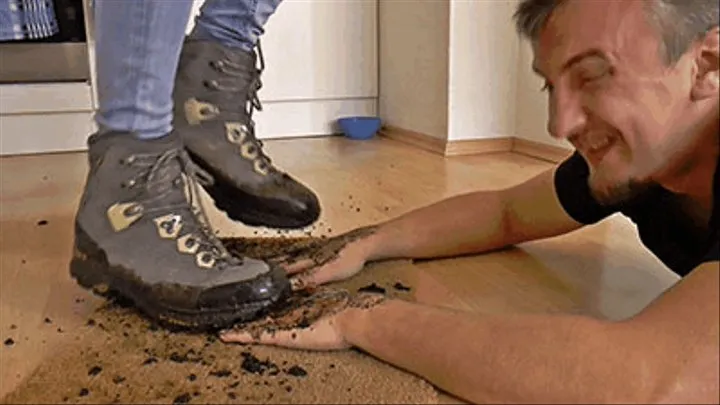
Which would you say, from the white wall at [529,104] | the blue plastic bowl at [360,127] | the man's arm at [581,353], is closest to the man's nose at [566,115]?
the man's arm at [581,353]

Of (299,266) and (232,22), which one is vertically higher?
(232,22)

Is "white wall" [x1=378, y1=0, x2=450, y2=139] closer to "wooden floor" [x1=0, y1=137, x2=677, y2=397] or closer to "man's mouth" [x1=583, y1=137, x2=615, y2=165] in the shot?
"wooden floor" [x1=0, y1=137, x2=677, y2=397]

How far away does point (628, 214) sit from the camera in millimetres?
895

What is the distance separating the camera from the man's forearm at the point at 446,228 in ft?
3.53

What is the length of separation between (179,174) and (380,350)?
12.4 inches

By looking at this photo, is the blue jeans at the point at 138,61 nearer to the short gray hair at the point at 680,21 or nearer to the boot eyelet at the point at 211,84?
the boot eyelet at the point at 211,84

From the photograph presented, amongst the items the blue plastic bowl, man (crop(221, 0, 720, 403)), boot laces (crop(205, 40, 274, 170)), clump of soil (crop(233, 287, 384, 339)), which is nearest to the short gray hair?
man (crop(221, 0, 720, 403))

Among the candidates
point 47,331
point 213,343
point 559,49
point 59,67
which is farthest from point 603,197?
point 59,67

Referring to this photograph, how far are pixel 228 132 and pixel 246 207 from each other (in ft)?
0.35

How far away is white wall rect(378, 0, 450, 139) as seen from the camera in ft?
6.88

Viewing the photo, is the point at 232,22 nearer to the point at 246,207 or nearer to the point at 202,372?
the point at 246,207

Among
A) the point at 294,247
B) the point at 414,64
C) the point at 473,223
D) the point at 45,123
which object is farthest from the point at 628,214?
the point at 45,123

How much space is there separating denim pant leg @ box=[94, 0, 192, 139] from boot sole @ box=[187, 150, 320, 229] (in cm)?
17

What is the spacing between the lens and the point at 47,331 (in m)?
0.85
